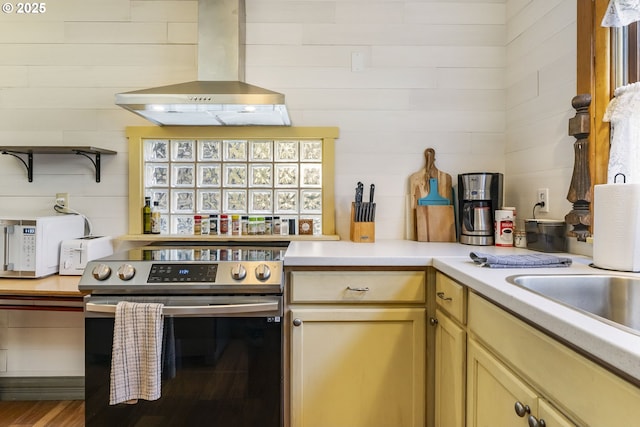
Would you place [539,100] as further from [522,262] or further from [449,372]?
[449,372]

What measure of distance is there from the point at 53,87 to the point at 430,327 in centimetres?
238

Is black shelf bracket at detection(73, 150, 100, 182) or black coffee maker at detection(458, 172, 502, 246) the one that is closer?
black coffee maker at detection(458, 172, 502, 246)

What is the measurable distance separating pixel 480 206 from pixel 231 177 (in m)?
1.39

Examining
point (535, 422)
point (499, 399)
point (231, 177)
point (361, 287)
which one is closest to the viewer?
point (535, 422)

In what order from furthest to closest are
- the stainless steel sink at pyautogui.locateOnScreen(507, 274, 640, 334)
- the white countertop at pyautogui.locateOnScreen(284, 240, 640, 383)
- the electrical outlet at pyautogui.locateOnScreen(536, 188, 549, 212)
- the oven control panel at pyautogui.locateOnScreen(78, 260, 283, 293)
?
the electrical outlet at pyautogui.locateOnScreen(536, 188, 549, 212) → the oven control panel at pyautogui.locateOnScreen(78, 260, 283, 293) → the stainless steel sink at pyautogui.locateOnScreen(507, 274, 640, 334) → the white countertop at pyautogui.locateOnScreen(284, 240, 640, 383)

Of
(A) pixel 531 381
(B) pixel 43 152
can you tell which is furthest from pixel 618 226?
(B) pixel 43 152

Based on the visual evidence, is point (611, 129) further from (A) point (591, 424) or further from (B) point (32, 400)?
(B) point (32, 400)

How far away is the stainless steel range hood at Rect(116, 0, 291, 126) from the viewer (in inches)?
62.2

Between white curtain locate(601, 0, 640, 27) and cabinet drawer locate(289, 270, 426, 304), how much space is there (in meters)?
1.13

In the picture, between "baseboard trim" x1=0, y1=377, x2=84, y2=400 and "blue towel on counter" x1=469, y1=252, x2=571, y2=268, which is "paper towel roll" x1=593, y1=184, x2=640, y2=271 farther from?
"baseboard trim" x1=0, y1=377, x2=84, y2=400

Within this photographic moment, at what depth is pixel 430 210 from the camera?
2016 mm

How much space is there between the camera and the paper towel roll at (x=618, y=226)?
3.68 feet

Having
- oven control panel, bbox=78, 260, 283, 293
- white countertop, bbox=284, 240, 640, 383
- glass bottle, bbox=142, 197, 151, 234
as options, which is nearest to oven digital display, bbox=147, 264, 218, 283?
oven control panel, bbox=78, 260, 283, 293

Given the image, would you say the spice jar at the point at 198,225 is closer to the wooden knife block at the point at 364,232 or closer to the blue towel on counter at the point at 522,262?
the wooden knife block at the point at 364,232
